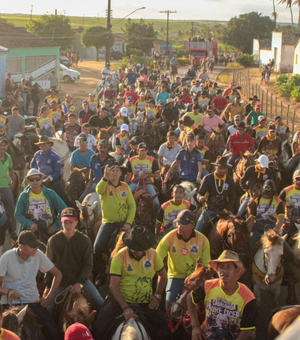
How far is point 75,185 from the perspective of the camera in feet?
36.1

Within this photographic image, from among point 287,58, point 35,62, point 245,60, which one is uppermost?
point 287,58

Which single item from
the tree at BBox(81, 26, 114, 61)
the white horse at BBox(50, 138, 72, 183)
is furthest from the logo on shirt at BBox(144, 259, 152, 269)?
the tree at BBox(81, 26, 114, 61)

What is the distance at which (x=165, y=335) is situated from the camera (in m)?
6.21

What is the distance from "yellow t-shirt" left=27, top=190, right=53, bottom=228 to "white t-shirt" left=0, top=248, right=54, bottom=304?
186 centimetres

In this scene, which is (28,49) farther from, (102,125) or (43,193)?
(43,193)

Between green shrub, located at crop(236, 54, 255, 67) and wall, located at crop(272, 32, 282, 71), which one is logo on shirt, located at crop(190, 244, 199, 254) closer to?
wall, located at crop(272, 32, 282, 71)

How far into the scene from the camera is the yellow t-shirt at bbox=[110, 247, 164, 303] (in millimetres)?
6449

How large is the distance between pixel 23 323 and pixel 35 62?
34857 millimetres

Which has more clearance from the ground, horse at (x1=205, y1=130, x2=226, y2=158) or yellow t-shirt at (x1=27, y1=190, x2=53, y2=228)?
horse at (x1=205, y1=130, x2=226, y2=158)

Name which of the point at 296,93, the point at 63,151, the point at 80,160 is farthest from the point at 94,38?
the point at 80,160

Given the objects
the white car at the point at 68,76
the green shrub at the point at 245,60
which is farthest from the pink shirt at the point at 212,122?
the green shrub at the point at 245,60

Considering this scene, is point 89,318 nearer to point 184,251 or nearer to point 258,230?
point 184,251

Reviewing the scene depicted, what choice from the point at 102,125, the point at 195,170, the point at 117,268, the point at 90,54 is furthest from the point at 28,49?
the point at 90,54

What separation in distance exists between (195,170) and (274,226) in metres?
3.25
